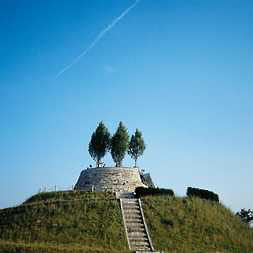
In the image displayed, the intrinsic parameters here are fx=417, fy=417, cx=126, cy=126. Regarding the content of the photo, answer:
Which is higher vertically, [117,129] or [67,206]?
[117,129]

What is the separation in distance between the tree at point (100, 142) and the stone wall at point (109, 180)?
6280 mm

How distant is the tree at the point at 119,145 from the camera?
2461 inches

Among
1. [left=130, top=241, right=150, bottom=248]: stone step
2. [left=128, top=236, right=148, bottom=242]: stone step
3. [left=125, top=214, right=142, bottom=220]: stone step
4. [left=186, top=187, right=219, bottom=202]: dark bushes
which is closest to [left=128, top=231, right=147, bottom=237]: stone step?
[left=128, top=236, right=148, bottom=242]: stone step

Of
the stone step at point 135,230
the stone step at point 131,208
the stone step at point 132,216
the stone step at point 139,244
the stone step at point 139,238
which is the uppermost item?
the stone step at point 131,208

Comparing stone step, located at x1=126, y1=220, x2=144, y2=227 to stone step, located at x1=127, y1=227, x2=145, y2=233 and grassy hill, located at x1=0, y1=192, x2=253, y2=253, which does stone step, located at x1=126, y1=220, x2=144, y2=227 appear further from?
grassy hill, located at x1=0, y1=192, x2=253, y2=253

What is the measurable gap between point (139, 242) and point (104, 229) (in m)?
3.45

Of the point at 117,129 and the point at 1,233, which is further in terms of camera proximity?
the point at 117,129

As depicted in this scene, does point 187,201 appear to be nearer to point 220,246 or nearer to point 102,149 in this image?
point 220,246

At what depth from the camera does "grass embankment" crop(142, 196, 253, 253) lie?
37438 mm

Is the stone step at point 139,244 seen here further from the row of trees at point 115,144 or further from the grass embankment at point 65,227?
the row of trees at point 115,144

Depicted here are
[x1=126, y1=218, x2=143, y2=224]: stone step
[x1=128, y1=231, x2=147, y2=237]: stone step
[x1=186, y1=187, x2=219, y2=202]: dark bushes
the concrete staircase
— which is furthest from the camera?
[x1=186, y1=187, x2=219, y2=202]: dark bushes

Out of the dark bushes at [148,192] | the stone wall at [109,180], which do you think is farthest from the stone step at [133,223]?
the stone wall at [109,180]

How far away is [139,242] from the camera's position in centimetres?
3656

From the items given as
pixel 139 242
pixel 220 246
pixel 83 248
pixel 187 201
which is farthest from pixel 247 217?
pixel 83 248
